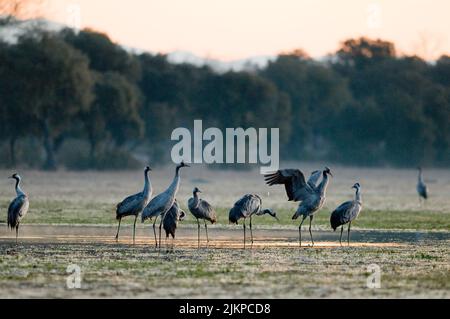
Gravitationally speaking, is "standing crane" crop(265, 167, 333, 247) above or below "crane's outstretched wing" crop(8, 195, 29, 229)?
above

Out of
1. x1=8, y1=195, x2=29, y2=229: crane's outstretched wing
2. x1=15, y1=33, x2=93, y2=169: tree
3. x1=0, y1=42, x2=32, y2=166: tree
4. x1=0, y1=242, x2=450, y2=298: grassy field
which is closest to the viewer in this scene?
x1=0, y1=242, x2=450, y2=298: grassy field

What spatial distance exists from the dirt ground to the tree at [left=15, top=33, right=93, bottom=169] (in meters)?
39.4

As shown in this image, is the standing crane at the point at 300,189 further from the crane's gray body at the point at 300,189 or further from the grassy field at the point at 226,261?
the grassy field at the point at 226,261

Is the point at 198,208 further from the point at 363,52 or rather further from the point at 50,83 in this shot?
the point at 363,52

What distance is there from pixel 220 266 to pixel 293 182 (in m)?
5.17

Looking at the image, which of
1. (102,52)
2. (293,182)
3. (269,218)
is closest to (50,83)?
(102,52)

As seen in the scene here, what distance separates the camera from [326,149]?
277ft

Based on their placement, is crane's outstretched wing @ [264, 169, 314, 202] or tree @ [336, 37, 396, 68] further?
tree @ [336, 37, 396, 68]

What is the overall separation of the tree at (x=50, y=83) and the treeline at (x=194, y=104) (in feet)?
0.18

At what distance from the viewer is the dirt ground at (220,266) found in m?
15.4

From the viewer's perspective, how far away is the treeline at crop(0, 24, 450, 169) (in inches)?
2530

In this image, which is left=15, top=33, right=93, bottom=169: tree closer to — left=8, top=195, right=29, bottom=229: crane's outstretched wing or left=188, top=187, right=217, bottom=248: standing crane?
left=188, top=187, right=217, bottom=248: standing crane

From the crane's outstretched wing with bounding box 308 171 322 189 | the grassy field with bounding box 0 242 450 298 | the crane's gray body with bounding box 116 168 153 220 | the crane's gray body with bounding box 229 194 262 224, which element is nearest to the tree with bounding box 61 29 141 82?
the crane's outstretched wing with bounding box 308 171 322 189
